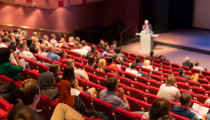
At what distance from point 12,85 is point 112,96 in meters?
1.46

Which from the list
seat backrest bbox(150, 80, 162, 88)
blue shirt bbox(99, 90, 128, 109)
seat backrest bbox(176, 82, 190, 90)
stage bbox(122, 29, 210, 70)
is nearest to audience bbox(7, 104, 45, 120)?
blue shirt bbox(99, 90, 128, 109)

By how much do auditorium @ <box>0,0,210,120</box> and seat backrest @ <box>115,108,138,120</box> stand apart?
0.04 ft

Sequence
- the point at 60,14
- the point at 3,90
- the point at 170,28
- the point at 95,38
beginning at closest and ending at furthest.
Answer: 1. the point at 3,90
2. the point at 60,14
3. the point at 95,38
4. the point at 170,28

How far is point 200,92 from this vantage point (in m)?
5.60

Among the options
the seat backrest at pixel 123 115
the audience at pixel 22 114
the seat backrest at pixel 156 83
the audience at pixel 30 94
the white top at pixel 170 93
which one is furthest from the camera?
the seat backrest at pixel 156 83

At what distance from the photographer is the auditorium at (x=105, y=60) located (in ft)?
11.3

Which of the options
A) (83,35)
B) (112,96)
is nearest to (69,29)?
(83,35)

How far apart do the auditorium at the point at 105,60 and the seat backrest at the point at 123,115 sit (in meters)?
0.01

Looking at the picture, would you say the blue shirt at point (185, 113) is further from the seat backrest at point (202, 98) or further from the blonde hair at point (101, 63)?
the blonde hair at point (101, 63)

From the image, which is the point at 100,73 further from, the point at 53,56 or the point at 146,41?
the point at 146,41

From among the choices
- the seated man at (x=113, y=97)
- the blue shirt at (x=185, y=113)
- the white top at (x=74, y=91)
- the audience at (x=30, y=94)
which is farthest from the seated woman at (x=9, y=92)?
the blue shirt at (x=185, y=113)

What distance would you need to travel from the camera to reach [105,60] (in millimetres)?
7562

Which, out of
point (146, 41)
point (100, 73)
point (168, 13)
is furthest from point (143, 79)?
point (168, 13)

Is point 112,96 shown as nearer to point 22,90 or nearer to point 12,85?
point 12,85
